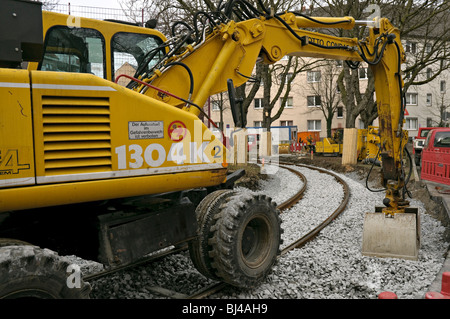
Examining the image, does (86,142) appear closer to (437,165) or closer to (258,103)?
(437,165)

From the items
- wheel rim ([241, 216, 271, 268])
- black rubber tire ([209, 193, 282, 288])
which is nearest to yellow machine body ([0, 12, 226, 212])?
black rubber tire ([209, 193, 282, 288])

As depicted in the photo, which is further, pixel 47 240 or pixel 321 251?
pixel 321 251

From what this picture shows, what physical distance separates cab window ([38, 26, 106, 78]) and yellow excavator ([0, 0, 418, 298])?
0.01 metres

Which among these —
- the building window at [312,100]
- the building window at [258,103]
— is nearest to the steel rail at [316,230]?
the building window at [312,100]

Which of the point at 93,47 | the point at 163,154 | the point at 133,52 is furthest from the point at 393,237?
Answer: the point at 93,47

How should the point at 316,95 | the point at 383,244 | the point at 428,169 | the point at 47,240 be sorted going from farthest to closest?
the point at 316,95 → the point at 428,169 → the point at 383,244 → the point at 47,240

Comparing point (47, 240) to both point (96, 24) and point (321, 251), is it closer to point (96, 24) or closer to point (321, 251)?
point (96, 24)

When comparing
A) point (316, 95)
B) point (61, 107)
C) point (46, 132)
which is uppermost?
point (316, 95)

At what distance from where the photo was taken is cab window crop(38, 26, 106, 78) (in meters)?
4.17

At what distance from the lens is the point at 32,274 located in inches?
104

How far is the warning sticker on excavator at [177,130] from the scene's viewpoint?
370cm
